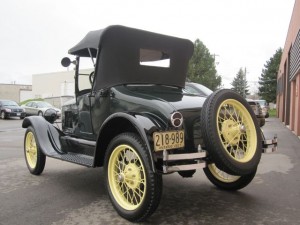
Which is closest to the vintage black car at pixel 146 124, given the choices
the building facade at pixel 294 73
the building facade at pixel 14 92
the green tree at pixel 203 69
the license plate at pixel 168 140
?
the license plate at pixel 168 140

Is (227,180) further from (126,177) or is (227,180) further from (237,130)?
(126,177)

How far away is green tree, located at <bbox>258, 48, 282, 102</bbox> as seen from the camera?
62469mm

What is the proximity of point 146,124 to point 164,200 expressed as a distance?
1.40 metres

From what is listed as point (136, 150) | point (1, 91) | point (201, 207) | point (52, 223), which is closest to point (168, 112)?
point (136, 150)

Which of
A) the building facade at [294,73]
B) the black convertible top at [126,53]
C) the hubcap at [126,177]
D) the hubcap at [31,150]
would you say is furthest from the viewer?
the building facade at [294,73]

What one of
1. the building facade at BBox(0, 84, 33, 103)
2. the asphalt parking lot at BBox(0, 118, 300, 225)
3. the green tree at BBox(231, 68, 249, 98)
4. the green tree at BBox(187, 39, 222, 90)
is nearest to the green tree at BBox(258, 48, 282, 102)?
the green tree at BBox(187, 39, 222, 90)

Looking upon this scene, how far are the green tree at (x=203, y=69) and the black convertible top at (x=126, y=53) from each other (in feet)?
127

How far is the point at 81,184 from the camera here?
5727 mm

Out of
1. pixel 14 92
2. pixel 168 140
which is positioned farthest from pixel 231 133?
pixel 14 92

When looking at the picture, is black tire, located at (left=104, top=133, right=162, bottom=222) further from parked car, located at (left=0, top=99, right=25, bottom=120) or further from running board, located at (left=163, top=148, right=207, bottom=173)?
parked car, located at (left=0, top=99, right=25, bottom=120)

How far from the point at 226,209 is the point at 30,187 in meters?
3.05

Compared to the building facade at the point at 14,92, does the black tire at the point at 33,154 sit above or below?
below

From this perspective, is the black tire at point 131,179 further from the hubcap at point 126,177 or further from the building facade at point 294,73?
the building facade at point 294,73

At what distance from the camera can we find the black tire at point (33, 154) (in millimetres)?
6160
